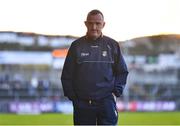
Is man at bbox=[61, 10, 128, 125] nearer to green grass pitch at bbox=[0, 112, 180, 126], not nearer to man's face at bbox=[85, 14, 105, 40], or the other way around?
man's face at bbox=[85, 14, 105, 40]

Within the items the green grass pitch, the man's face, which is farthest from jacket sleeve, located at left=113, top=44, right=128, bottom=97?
the green grass pitch

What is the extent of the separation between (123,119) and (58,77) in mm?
1454

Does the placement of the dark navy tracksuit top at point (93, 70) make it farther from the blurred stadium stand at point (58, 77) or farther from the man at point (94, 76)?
the blurred stadium stand at point (58, 77)

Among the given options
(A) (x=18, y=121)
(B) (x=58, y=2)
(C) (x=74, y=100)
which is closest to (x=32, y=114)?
(A) (x=18, y=121)

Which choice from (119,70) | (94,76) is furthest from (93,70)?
(119,70)

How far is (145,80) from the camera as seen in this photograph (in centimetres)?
1021

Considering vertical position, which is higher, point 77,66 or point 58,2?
point 58,2

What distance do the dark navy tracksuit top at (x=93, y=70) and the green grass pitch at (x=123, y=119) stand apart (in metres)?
5.87

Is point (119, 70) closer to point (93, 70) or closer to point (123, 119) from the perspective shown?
point (93, 70)

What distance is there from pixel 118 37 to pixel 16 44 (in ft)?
13.7

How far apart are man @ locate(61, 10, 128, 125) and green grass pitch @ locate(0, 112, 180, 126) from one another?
19.2ft

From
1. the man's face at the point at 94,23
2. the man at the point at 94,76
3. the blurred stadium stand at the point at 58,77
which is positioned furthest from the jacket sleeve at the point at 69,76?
the blurred stadium stand at the point at 58,77

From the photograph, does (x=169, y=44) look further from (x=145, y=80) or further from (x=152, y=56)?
Result: (x=145, y=80)

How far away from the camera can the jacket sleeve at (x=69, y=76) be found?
7.57 ft
